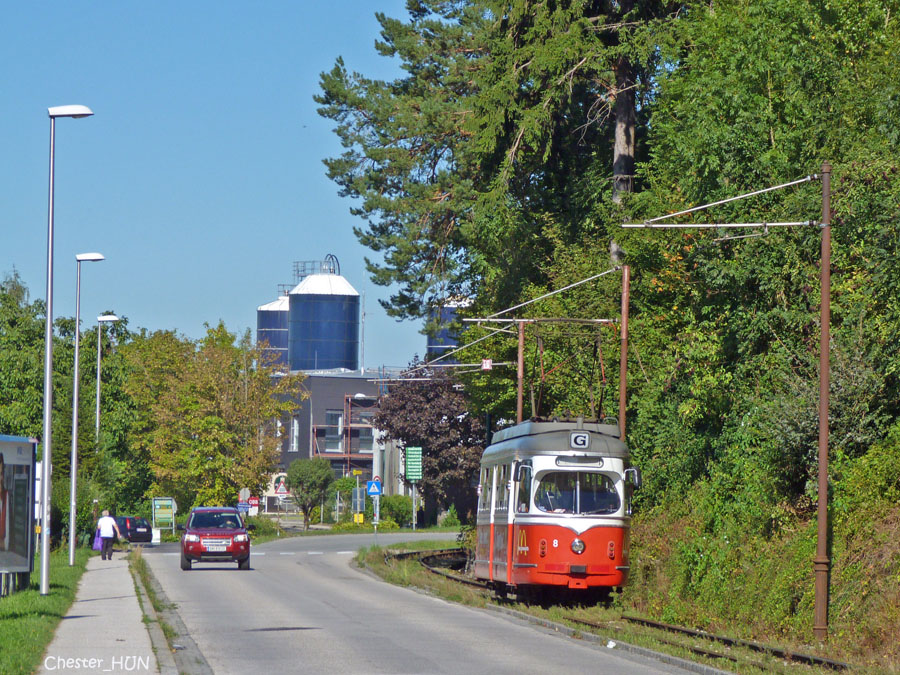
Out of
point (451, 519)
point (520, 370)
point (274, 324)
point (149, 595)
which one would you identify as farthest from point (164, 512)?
point (274, 324)

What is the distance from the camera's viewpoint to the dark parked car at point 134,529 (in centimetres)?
6880

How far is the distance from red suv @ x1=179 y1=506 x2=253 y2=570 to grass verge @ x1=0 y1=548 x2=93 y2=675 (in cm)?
920

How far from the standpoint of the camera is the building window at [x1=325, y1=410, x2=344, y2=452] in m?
133

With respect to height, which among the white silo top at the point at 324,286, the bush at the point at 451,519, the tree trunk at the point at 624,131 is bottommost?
the bush at the point at 451,519

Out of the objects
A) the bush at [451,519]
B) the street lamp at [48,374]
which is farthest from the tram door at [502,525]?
the bush at [451,519]

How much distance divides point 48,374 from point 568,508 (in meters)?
10.1

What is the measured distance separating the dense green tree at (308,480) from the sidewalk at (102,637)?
7492cm

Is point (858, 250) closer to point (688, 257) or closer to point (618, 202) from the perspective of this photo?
point (688, 257)

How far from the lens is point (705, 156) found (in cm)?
2925

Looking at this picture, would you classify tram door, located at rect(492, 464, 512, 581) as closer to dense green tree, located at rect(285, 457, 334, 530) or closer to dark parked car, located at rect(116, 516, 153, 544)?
dark parked car, located at rect(116, 516, 153, 544)

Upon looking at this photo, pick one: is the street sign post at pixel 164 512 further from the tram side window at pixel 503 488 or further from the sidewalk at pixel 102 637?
the tram side window at pixel 503 488

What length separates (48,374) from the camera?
26.0 metres

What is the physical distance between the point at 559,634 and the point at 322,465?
85.2m

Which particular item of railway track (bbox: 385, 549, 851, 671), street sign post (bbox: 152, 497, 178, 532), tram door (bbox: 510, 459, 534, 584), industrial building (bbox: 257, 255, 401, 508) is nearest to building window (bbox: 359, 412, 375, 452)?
industrial building (bbox: 257, 255, 401, 508)
